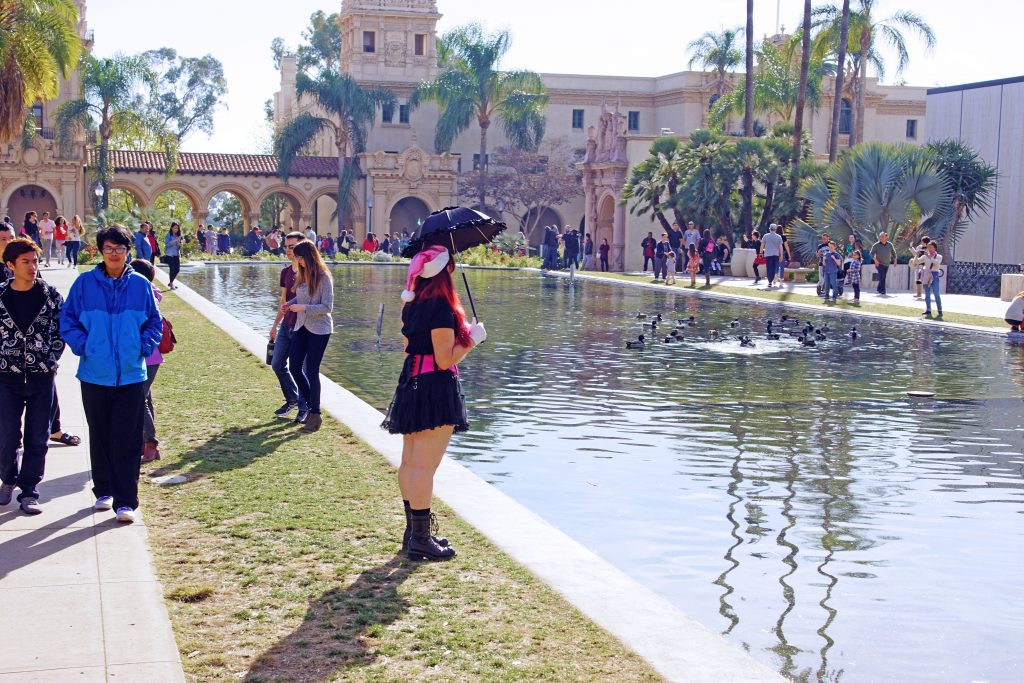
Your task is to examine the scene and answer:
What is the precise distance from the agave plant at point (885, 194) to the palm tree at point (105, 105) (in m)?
35.7

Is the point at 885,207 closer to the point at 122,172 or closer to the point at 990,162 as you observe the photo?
the point at 990,162

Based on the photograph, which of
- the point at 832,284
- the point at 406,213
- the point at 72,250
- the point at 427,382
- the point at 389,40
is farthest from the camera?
the point at 389,40

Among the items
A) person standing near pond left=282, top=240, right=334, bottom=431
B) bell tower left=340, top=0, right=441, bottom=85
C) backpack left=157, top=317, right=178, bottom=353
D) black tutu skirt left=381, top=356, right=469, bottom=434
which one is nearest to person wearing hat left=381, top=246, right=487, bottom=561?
black tutu skirt left=381, top=356, right=469, bottom=434

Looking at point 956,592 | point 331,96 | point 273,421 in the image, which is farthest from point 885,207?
point 331,96

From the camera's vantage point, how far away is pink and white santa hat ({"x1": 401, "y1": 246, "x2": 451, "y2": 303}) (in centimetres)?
671

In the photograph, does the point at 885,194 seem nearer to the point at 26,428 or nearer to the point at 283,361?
the point at 283,361

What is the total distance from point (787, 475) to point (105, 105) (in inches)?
2219

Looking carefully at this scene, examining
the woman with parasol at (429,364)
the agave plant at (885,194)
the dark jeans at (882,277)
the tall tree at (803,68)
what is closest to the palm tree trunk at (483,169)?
the tall tree at (803,68)

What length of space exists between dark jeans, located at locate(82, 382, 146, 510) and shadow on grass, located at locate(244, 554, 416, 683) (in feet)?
6.03

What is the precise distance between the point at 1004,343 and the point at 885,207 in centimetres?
1551

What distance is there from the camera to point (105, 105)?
2381 inches

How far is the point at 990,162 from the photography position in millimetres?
43531

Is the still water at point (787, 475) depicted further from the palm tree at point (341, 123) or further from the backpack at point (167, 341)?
the palm tree at point (341, 123)

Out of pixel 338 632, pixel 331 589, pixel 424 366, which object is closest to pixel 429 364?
pixel 424 366
